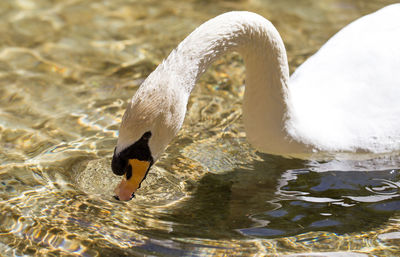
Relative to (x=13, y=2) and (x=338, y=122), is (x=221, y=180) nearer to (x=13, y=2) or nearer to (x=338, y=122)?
(x=338, y=122)

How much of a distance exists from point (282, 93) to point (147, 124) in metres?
0.96

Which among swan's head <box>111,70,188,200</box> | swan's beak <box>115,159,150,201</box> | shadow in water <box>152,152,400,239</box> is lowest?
shadow in water <box>152,152,400,239</box>

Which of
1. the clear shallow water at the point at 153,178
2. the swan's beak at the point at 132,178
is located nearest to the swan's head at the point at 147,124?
the swan's beak at the point at 132,178

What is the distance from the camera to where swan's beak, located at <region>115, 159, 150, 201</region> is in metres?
3.29

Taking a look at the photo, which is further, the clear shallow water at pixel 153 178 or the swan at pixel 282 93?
the clear shallow water at pixel 153 178

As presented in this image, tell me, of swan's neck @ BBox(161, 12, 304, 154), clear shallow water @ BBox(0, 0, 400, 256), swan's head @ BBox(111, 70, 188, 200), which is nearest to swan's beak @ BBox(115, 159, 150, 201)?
swan's head @ BBox(111, 70, 188, 200)

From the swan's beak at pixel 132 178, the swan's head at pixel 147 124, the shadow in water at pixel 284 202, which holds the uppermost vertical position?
the swan's head at pixel 147 124

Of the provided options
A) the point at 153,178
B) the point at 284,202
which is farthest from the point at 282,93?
the point at 153,178

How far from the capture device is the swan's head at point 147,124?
3.11m

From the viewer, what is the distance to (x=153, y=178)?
4027mm

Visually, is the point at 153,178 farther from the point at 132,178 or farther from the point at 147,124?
the point at 147,124

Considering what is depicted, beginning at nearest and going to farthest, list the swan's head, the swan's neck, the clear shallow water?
the swan's head
the swan's neck
the clear shallow water

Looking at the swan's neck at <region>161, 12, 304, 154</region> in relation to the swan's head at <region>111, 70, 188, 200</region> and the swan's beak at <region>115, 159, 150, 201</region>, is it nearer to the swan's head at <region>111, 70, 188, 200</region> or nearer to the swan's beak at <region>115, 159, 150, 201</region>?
the swan's head at <region>111, 70, 188, 200</region>

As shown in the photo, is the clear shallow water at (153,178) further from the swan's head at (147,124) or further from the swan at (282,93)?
the swan's head at (147,124)
